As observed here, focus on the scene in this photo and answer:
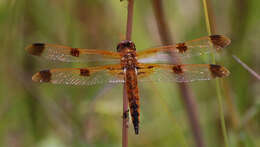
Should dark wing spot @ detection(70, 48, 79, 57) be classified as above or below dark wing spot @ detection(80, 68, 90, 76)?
above

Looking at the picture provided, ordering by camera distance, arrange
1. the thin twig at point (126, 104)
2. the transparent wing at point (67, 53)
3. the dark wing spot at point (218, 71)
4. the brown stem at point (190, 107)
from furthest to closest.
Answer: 1. the brown stem at point (190, 107)
2. the transparent wing at point (67, 53)
3. the dark wing spot at point (218, 71)
4. the thin twig at point (126, 104)

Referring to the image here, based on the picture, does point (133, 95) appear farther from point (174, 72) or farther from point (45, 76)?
point (45, 76)

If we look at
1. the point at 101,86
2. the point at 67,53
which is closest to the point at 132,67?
the point at 67,53

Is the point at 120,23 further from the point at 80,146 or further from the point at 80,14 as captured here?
the point at 80,146

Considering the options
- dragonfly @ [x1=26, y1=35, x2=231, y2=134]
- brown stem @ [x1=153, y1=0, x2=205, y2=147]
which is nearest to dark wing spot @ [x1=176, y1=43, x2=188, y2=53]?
dragonfly @ [x1=26, y1=35, x2=231, y2=134]

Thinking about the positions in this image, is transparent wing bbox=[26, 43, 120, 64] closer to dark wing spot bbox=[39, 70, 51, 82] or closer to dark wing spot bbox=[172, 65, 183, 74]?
dark wing spot bbox=[39, 70, 51, 82]

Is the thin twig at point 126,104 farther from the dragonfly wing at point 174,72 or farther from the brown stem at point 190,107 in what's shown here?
the brown stem at point 190,107

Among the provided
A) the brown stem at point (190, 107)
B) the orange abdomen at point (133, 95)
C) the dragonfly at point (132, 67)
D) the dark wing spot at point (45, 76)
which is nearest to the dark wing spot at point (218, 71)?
the dragonfly at point (132, 67)

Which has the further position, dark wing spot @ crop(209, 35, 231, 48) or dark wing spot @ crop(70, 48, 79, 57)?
dark wing spot @ crop(70, 48, 79, 57)
